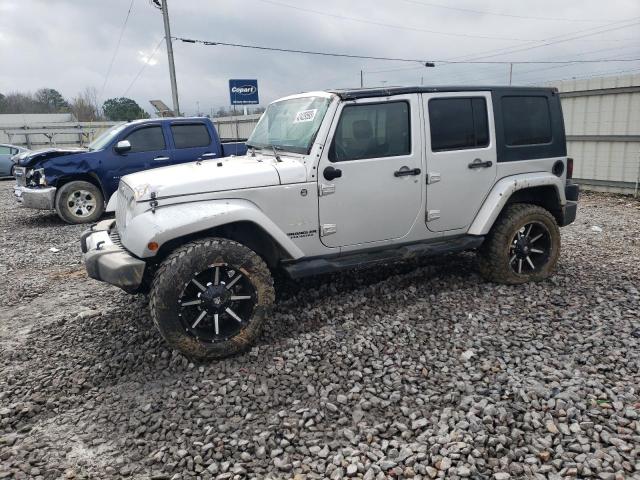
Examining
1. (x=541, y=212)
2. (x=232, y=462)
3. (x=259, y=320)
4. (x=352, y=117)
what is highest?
(x=352, y=117)

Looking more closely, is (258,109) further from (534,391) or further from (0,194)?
(534,391)

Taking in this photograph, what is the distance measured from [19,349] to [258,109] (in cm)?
2259

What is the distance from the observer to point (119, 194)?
433cm

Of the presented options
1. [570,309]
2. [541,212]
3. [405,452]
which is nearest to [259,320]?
[405,452]

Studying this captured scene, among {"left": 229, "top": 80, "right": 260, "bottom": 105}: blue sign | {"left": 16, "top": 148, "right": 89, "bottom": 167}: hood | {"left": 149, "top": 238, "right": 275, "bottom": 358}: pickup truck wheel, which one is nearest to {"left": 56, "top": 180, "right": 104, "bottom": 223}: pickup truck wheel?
{"left": 16, "top": 148, "right": 89, "bottom": 167}: hood

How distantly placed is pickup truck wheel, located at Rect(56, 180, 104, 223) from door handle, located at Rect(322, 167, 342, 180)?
6.81 meters

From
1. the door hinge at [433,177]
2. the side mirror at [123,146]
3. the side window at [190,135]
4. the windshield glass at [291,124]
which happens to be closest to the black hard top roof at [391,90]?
the windshield glass at [291,124]

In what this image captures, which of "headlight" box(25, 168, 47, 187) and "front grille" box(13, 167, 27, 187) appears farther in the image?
"front grille" box(13, 167, 27, 187)

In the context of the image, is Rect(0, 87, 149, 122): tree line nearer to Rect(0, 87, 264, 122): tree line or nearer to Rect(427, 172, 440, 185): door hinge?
Rect(0, 87, 264, 122): tree line

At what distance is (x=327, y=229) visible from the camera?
412 centimetres

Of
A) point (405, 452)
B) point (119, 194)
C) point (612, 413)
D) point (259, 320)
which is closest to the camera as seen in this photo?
point (405, 452)

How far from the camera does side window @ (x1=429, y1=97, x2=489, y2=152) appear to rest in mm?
4469

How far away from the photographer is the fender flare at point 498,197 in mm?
4711

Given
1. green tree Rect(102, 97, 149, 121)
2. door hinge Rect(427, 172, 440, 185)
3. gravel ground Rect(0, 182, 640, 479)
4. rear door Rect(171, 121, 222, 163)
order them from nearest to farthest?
gravel ground Rect(0, 182, 640, 479) < door hinge Rect(427, 172, 440, 185) < rear door Rect(171, 121, 222, 163) < green tree Rect(102, 97, 149, 121)
